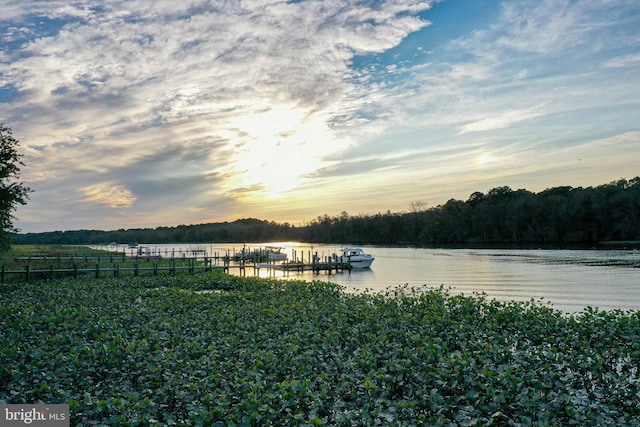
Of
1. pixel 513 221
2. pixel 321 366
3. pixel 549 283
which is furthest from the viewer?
pixel 513 221

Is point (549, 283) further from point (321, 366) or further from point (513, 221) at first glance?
point (513, 221)

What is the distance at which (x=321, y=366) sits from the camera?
11.1 metres

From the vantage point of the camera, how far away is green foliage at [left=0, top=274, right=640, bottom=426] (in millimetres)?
8195

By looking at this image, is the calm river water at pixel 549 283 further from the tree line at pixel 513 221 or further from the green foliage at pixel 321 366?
the tree line at pixel 513 221

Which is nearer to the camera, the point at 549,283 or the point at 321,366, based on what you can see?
the point at 321,366

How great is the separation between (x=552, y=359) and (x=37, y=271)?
34303mm

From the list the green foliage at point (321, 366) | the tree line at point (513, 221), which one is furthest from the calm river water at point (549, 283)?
the tree line at point (513, 221)

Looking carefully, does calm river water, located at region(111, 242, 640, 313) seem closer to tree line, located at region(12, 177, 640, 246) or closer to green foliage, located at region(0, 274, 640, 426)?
green foliage, located at region(0, 274, 640, 426)

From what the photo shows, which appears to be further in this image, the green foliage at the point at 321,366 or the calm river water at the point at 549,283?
the calm river water at the point at 549,283

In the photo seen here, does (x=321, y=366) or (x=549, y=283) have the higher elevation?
(x=321, y=366)

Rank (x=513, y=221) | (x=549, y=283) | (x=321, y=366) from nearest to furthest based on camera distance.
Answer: (x=321, y=366), (x=549, y=283), (x=513, y=221)

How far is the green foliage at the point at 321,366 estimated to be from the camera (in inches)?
323

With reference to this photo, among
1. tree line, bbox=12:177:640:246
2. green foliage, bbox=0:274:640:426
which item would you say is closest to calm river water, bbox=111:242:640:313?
green foliage, bbox=0:274:640:426

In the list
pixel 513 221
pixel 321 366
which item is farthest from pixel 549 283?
pixel 513 221
